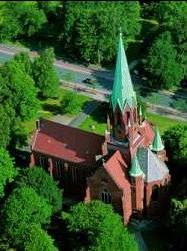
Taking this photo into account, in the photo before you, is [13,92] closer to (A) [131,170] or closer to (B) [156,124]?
(B) [156,124]

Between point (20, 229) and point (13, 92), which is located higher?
point (13, 92)

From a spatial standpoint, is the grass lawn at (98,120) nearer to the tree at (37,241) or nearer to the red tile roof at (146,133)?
the red tile roof at (146,133)

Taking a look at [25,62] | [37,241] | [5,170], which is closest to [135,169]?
[37,241]

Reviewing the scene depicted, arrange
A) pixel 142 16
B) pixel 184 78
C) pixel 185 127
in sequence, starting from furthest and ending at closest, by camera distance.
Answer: pixel 142 16
pixel 184 78
pixel 185 127

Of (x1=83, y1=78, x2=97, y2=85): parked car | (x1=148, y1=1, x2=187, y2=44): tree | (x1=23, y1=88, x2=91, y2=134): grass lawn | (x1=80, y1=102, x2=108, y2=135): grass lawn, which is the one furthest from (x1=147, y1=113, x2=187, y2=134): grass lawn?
(x1=148, y1=1, x2=187, y2=44): tree

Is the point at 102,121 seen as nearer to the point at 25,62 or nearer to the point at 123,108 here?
the point at 25,62

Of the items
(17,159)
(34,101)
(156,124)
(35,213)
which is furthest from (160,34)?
(35,213)
